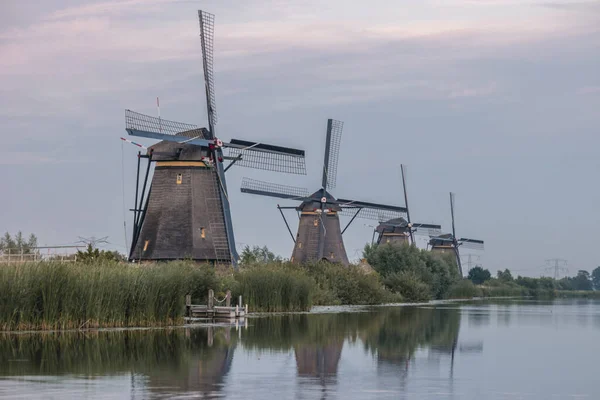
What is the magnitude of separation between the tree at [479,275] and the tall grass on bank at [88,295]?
3823 inches

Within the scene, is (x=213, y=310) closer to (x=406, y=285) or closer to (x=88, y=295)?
(x=88, y=295)

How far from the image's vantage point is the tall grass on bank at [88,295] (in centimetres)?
2650

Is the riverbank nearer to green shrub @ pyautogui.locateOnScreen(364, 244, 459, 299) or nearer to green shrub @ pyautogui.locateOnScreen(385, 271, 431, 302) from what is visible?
green shrub @ pyautogui.locateOnScreen(385, 271, 431, 302)

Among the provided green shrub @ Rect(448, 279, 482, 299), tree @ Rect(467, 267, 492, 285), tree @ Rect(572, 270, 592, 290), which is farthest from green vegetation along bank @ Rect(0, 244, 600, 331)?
tree @ Rect(572, 270, 592, 290)

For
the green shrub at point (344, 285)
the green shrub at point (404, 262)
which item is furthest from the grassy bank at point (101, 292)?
the green shrub at point (404, 262)

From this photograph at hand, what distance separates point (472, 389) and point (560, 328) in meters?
21.3

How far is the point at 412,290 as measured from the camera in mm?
68562

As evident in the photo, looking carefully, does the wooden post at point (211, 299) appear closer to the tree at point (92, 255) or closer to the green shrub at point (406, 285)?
the tree at point (92, 255)

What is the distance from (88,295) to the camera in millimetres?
28047

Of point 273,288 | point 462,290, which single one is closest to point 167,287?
point 273,288

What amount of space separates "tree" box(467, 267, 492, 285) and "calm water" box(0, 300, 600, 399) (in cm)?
9381

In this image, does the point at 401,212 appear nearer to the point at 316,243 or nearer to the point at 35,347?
the point at 316,243

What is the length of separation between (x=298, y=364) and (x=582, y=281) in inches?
6883

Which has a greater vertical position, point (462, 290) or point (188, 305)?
point (462, 290)
